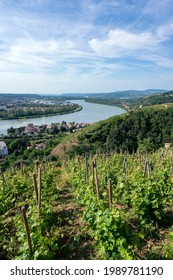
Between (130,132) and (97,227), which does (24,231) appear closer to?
(97,227)

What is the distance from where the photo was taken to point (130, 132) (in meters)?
58.7

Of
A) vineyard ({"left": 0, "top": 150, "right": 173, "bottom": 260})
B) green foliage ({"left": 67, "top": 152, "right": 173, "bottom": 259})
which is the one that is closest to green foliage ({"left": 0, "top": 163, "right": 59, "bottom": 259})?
vineyard ({"left": 0, "top": 150, "right": 173, "bottom": 260})

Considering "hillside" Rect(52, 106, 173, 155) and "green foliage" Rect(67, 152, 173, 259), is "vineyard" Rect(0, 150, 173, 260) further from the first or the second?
"hillside" Rect(52, 106, 173, 155)

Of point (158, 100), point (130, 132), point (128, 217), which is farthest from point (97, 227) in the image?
point (158, 100)

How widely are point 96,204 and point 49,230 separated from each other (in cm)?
140

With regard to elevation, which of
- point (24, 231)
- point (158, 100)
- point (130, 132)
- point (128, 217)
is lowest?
point (130, 132)

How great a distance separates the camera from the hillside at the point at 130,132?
2144 inches

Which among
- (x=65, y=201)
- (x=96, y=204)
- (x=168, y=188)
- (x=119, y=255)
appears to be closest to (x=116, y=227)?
(x=119, y=255)

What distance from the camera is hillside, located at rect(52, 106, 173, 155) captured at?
179 feet

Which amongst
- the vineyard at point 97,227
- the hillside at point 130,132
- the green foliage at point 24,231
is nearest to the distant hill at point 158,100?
the hillside at point 130,132

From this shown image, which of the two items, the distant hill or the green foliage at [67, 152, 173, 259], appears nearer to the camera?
the green foliage at [67, 152, 173, 259]

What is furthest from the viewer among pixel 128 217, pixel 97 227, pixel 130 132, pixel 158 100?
pixel 158 100

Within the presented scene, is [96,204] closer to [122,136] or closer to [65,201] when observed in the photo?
[65,201]
